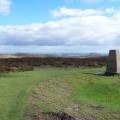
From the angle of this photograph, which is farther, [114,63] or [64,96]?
[114,63]

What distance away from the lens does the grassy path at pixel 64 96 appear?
1952cm

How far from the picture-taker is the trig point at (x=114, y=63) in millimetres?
35000

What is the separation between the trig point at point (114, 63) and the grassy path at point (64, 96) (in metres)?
2.63

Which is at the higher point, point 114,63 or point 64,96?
point 114,63

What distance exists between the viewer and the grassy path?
1952 centimetres

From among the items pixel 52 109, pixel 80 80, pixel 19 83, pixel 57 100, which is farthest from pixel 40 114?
pixel 80 80

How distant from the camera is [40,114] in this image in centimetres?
1877

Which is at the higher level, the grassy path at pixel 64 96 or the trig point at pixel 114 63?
the trig point at pixel 114 63

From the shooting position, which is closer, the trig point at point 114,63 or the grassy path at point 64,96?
the grassy path at point 64,96

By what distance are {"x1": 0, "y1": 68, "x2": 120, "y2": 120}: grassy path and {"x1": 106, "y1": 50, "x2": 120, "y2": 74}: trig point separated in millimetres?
2631

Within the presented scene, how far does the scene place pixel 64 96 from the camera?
23844 millimetres

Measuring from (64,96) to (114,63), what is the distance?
1218 centimetres

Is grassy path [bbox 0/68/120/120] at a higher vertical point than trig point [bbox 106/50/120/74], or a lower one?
lower

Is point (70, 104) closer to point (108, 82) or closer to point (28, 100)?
point (28, 100)
